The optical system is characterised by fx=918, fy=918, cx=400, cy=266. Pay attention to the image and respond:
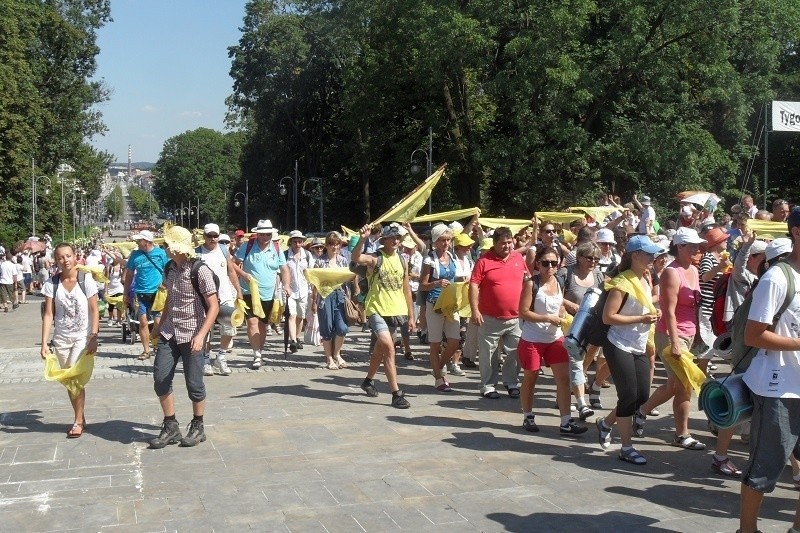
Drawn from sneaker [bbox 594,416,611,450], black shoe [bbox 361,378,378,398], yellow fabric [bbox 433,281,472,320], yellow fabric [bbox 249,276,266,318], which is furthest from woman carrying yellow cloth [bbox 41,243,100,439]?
sneaker [bbox 594,416,611,450]

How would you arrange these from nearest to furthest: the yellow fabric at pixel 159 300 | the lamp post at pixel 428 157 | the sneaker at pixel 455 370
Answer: the sneaker at pixel 455 370
the yellow fabric at pixel 159 300
the lamp post at pixel 428 157

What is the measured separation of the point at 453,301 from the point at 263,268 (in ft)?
10.1

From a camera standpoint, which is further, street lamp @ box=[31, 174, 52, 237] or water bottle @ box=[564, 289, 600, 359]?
street lamp @ box=[31, 174, 52, 237]

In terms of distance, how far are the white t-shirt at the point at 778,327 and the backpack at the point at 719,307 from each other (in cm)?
259

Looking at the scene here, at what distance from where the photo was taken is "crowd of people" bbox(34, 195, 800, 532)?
4.73 metres

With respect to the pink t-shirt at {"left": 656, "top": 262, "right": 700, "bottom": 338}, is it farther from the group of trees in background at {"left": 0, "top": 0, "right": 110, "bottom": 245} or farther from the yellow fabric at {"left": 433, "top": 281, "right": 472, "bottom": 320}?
the group of trees in background at {"left": 0, "top": 0, "right": 110, "bottom": 245}

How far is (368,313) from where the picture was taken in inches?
367

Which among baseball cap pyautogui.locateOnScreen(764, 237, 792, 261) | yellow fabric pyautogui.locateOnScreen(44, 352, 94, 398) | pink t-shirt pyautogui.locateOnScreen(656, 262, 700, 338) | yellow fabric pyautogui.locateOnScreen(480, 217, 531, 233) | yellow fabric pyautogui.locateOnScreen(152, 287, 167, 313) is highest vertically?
yellow fabric pyautogui.locateOnScreen(480, 217, 531, 233)

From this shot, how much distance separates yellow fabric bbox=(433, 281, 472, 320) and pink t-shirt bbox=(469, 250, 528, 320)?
1044mm

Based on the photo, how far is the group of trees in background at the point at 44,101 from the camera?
43.4 meters

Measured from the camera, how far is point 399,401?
30.0 ft

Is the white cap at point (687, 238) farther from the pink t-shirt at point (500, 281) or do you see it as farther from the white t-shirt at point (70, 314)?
the white t-shirt at point (70, 314)

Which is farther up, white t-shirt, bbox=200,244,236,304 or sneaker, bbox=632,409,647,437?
white t-shirt, bbox=200,244,236,304

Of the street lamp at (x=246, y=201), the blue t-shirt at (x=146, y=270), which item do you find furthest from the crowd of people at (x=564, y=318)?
the street lamp at (x=246, y=201)
